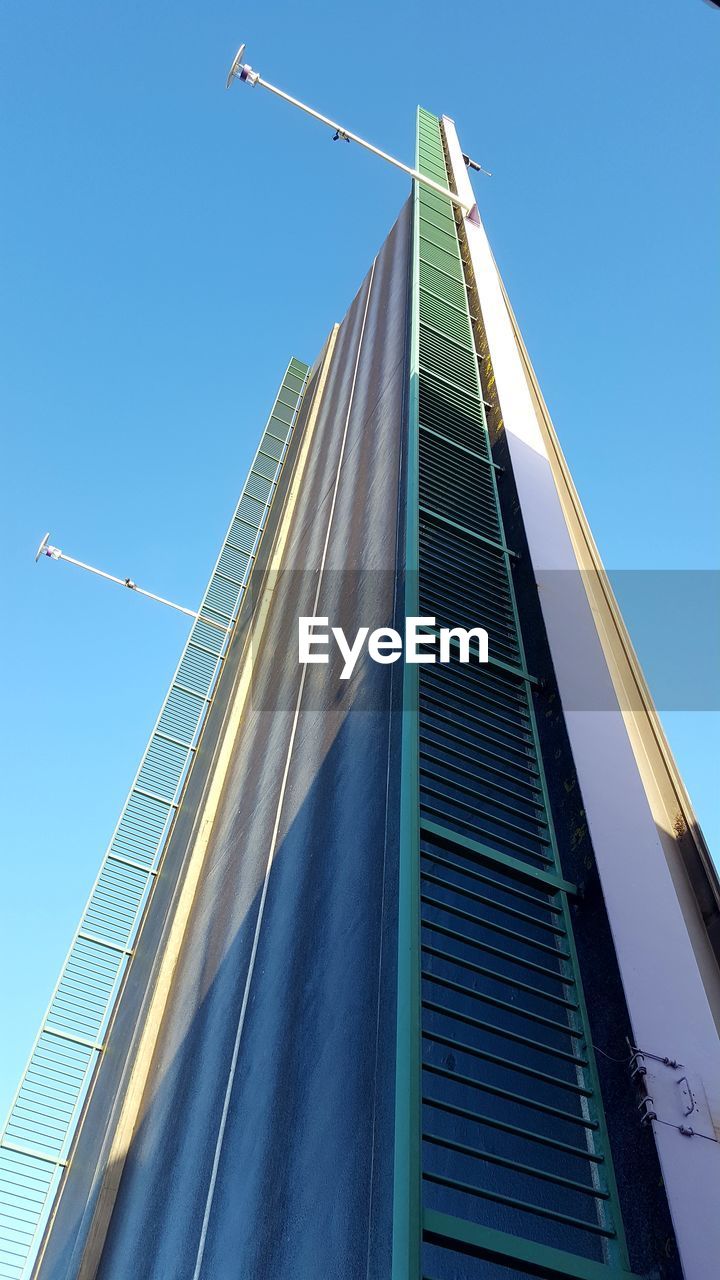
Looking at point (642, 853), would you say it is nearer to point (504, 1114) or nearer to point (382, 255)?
point (504, 1114)

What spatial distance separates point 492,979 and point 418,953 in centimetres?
118

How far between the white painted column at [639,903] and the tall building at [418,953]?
0.02m

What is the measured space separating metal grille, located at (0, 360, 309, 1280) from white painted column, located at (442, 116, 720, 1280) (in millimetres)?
8234

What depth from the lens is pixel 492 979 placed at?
20.9 ft

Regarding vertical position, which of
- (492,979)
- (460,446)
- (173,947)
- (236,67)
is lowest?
(492,979)

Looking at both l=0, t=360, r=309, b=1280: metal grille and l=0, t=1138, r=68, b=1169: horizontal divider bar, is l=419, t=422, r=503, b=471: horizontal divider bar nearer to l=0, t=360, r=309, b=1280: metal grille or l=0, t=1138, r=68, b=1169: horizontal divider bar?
l=0, t=360, r=309, b=1280: metal grille

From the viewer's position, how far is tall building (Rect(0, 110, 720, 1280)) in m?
5.21

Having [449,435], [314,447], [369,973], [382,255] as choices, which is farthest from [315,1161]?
[382,255]

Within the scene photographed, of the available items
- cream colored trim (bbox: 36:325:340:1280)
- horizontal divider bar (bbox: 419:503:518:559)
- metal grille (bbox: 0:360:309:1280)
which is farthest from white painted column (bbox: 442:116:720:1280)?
metal grille (bbox: 0:360:309:1280)

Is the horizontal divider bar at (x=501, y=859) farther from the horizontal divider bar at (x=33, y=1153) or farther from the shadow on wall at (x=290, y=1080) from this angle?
the horizontal divider bar at (x=33, y=1153)

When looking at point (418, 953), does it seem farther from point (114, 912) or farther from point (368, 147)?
point (368, 147)

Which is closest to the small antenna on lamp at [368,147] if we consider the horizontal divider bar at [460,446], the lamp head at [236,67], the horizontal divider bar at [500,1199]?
the lamp head at [236,67]

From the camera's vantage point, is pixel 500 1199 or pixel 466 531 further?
pixel 466 531

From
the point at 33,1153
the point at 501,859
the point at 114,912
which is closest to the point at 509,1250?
the point at 501,859
